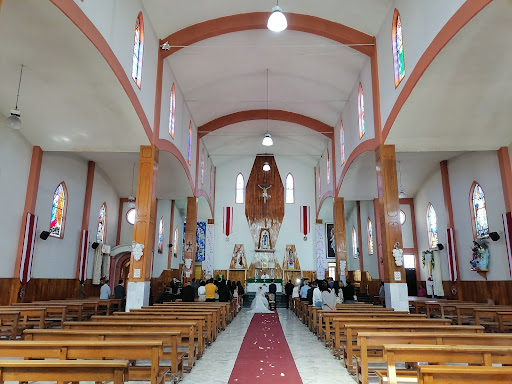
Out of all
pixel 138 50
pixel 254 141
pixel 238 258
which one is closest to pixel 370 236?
pixel 238 258

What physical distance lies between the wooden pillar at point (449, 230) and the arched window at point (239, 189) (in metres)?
12.2

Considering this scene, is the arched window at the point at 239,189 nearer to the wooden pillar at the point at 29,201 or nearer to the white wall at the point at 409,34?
the wooden pillar at the point at 29,201

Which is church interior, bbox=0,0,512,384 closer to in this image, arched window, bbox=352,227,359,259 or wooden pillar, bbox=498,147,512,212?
wooden pillar, bbox=498,147,512,212

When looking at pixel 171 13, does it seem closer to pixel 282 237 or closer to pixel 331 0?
pixel 331 0

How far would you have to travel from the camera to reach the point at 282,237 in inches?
957

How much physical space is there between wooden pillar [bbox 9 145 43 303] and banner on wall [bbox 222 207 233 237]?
13.6 m

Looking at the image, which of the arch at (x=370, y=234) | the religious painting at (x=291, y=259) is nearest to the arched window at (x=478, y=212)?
the arch at (x=370, y=234)

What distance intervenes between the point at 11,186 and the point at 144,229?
3791mm

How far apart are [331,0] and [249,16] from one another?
2337 mm

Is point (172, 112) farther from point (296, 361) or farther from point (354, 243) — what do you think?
point (354, 243)

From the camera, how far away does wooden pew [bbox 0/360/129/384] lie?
10.1 feet

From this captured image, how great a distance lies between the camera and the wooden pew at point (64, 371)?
307cm

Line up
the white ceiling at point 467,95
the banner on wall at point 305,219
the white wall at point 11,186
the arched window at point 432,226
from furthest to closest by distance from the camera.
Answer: the banner on wall at point 305,219
the arched window at point 432,226
the white wall at point 11,186
the white ceiling at point 467,95

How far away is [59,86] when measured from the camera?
Result: 8.45m
